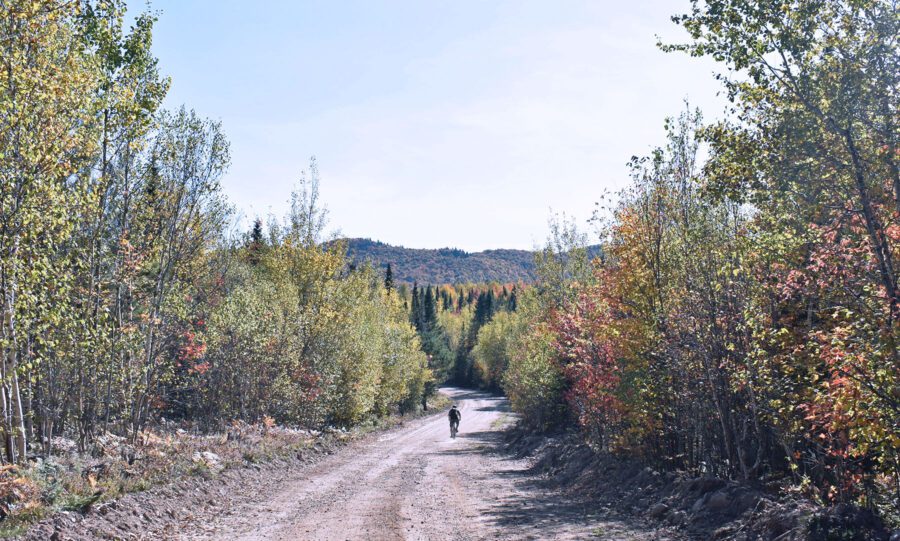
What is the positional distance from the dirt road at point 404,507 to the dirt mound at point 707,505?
843 millimetres

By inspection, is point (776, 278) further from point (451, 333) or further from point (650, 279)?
point (451, 333)

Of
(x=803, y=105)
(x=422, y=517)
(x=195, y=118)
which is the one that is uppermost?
(x=195, y=118)

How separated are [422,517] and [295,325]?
15021 mm

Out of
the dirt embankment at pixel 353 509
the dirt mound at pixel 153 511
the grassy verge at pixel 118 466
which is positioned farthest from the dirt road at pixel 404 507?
the grassy verge at pixel 118 466

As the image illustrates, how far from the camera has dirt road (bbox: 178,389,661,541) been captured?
12.0m

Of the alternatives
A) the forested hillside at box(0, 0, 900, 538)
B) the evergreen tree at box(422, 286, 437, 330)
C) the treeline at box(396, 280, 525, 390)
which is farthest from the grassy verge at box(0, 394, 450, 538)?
the evergreen tree at box(422, 286, 437, 330)

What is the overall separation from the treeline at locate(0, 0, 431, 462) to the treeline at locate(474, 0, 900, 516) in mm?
10482

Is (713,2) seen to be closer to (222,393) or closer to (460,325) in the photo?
(222,393)

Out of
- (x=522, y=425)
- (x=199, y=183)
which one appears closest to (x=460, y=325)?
(x=522, y=425)

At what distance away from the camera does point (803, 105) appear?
27.7 feet

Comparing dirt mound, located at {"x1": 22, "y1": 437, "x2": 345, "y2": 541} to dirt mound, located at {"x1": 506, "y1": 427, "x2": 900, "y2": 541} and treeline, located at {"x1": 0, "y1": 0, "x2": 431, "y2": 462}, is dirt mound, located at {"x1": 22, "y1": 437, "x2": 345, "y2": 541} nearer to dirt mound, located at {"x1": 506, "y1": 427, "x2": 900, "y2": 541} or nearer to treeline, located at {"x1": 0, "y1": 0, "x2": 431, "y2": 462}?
treeline, located at {"x1": 0, "y1": 0, "x2": 431, "y2": 462}

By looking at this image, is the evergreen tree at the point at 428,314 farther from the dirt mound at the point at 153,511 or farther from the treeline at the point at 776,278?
the treeline at the point at 776,278

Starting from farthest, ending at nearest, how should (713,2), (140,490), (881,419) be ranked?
1. (140,490)
2. (713,2)
3. (881,419)

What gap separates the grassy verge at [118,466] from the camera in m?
9.94
